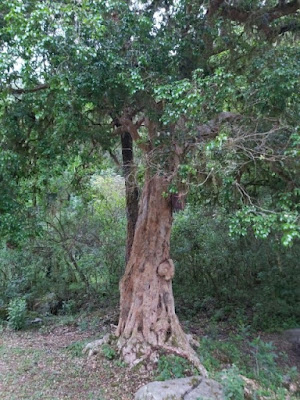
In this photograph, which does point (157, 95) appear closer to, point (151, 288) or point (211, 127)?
point (211, 127)

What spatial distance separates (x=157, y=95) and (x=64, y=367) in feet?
14.7

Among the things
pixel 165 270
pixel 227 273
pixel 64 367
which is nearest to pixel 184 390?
pixel 165 270

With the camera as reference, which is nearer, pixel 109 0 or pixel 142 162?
pixel 109 0

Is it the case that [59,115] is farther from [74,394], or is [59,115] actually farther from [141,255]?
[74,394]

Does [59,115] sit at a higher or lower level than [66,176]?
higher

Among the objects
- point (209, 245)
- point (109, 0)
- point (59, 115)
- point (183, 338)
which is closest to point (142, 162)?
point (59, 115)

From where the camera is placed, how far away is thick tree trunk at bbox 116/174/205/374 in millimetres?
6172

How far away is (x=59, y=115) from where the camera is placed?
509 cm

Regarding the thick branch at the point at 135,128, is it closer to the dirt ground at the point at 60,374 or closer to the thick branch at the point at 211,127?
the thick branch at the point at 211,127

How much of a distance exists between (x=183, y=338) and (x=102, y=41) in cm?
471

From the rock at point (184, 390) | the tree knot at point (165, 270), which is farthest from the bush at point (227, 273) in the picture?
the rock at point (184, 390)

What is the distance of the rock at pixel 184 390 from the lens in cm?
436

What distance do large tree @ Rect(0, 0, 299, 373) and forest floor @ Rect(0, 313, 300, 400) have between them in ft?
1.58

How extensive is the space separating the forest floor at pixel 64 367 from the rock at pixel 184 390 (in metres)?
0.70
